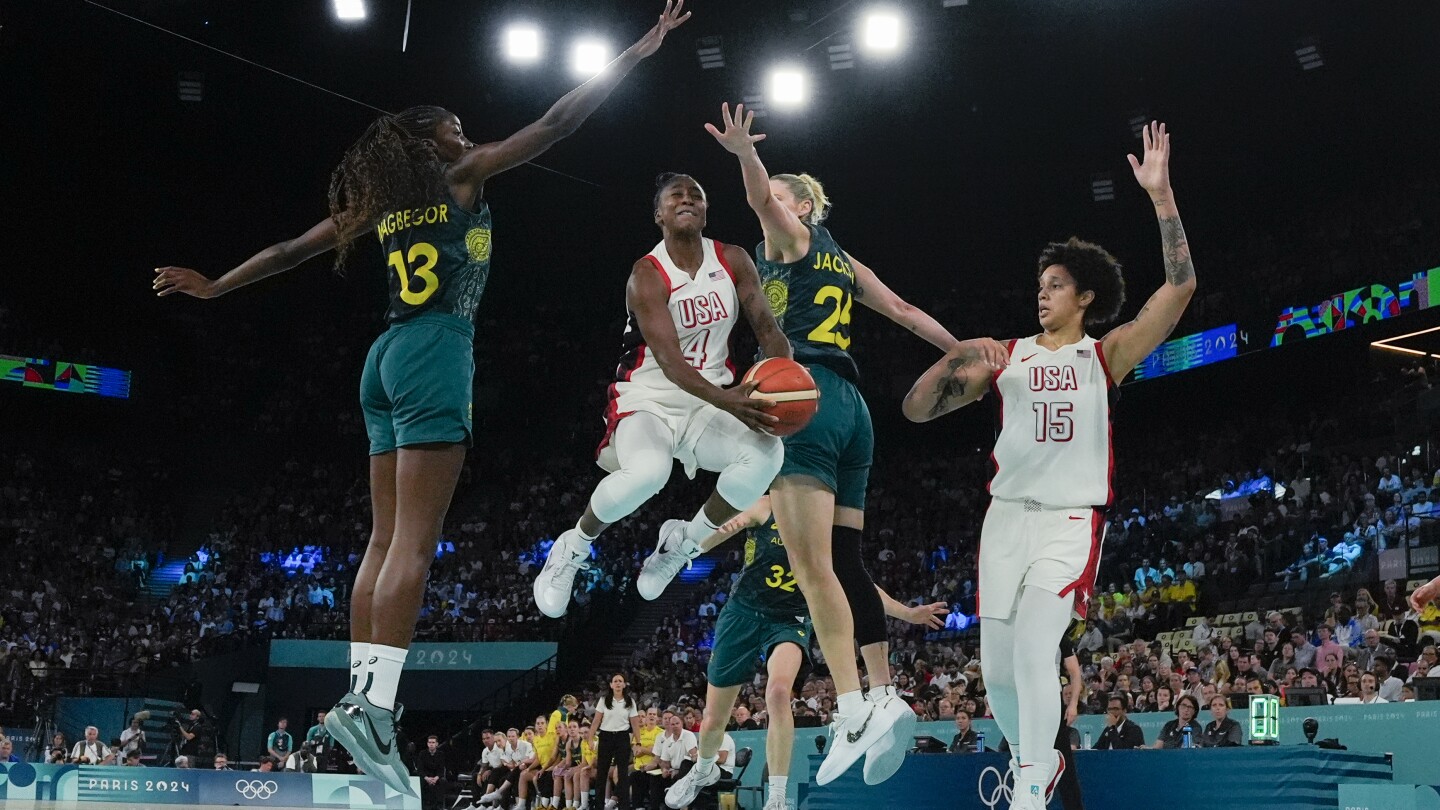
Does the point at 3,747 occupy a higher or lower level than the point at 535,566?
lower

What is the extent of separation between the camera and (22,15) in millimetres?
23078

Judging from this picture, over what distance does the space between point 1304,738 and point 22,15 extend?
2244cm

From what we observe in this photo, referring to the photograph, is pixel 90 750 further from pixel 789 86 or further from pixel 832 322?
pixel 832 322

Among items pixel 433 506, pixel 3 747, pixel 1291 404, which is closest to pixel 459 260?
pixel 433 506

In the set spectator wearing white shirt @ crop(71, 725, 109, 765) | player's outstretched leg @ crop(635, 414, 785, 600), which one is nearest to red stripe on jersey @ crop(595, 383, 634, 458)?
player's outstretched leg @ crop(635, 414, 785, 600)

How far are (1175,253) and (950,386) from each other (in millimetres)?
1204

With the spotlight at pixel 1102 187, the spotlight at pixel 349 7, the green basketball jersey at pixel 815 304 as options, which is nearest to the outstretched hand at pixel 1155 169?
the green basketball jersey at pixel 815 304

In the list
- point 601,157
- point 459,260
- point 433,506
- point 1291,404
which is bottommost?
point 433,506

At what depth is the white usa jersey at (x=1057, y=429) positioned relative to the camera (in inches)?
246

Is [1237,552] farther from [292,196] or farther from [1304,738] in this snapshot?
[292,196]

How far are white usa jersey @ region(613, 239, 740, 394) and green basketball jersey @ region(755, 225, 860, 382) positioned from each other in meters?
0.73

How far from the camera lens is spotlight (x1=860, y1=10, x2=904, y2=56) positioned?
747 inches

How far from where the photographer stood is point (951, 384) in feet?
21.6

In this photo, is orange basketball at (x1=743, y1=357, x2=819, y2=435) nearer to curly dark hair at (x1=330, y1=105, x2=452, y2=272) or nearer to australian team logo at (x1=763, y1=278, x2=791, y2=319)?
australian team logo at (x1=763, y1=278, x2=791, y2=319)
